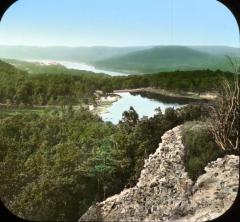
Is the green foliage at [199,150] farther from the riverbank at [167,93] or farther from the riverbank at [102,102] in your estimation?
the riverbank at [102,102]

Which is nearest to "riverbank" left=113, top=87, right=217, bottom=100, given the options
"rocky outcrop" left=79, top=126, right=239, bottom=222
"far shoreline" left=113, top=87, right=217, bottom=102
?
"far shoreline" left=113, top=87, right=217, bottom=102

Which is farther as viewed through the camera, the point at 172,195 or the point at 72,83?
the point at 72,83

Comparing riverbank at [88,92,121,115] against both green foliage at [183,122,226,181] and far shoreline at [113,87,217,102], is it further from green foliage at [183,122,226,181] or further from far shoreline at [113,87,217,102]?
green foliage at [183,122,226,181]

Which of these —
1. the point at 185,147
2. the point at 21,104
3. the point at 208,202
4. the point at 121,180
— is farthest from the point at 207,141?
the point at 21,104

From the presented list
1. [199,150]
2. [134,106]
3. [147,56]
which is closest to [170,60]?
[147,56]

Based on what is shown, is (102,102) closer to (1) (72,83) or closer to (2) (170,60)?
(1) (72,83)

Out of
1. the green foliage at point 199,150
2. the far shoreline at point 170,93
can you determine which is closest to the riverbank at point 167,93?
the far shoreline at point 170,93
